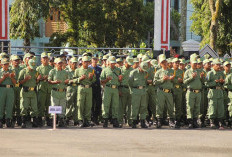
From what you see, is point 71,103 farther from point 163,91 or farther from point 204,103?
point 204,103

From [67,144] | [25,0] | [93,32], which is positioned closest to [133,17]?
[93,32]

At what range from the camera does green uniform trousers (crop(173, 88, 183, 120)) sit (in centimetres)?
2117

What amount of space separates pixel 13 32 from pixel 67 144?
2601cm

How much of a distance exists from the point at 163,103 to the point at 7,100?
433cm

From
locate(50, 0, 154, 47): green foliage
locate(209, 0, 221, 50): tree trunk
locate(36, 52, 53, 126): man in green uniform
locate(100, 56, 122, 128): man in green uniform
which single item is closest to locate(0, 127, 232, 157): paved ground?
locate(100, 56, 122, 128): man in green uniform

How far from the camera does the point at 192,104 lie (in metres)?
20.7

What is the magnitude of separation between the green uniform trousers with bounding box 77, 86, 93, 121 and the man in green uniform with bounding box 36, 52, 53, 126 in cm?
101

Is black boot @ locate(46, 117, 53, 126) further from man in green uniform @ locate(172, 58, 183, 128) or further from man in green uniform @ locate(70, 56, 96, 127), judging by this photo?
man in green uniform @ locate(172, 58, 183, 128)

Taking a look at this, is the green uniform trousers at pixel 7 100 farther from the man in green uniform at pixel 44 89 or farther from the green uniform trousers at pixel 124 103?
the green uniform trousers at pixel 124 103

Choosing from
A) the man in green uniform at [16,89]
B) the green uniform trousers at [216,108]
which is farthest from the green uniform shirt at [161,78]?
the man in green uniform at [16,89]

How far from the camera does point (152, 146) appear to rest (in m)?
16.3

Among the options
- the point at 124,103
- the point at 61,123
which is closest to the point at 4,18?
the point at 61,123

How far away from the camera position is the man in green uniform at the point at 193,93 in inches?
813

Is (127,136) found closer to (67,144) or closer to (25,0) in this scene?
(67,144)
